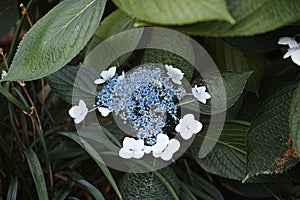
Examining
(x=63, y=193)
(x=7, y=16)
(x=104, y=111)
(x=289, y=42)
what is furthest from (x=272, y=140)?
(x=7, y=16)

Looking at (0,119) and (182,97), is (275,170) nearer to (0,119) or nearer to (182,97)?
(182,97)

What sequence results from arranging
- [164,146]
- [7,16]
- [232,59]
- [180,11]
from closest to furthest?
[180,11] → [164,146] → [232,59] → [7,16]

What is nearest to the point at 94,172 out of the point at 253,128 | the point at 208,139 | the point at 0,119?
the point at 0,119

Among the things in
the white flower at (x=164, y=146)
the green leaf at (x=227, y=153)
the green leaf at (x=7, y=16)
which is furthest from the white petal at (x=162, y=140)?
the green leaf at (x=7, y=16)

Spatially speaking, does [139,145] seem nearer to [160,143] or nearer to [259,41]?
[160,143]

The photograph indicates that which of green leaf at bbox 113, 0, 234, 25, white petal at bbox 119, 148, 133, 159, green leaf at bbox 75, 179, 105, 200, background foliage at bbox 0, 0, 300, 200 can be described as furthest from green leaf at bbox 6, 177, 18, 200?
green leaf at bbox 113, 0, 234, 25

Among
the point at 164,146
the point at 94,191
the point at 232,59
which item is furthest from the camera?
the point at 232,59
